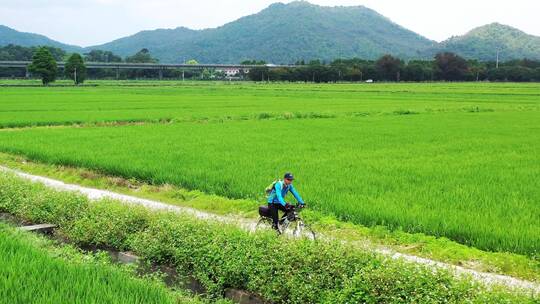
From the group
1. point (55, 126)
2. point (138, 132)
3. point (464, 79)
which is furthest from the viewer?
point (464, 79)

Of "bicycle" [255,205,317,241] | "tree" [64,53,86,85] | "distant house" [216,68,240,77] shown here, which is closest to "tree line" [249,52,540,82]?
"distant house" [216,68,240,77]

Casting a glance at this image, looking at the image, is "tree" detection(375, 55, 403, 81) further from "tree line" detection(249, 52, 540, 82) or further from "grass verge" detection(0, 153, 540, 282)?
"grass verge" detection(0, 153, 540, 282)

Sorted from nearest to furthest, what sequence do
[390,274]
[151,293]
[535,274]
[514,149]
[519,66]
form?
1. [151,293]
2. [390,274]
3. [535,274]
4. [514,149]
5. [519,66]

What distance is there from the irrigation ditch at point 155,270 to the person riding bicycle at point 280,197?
1.44m

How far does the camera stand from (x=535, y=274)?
6.42m

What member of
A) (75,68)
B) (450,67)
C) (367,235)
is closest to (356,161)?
(367,235)

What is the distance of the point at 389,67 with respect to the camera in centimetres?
10988

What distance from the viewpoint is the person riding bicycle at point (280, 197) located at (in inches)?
277

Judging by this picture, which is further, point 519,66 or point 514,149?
point 519,66

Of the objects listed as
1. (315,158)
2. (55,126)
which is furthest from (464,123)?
(55,126)

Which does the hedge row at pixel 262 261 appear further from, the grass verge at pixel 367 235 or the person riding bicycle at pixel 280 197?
the grass verge at pixel 367 235

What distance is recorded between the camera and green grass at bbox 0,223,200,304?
14.7 ft

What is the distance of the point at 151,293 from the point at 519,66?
108922mm

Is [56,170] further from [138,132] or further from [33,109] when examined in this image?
[33,109]
